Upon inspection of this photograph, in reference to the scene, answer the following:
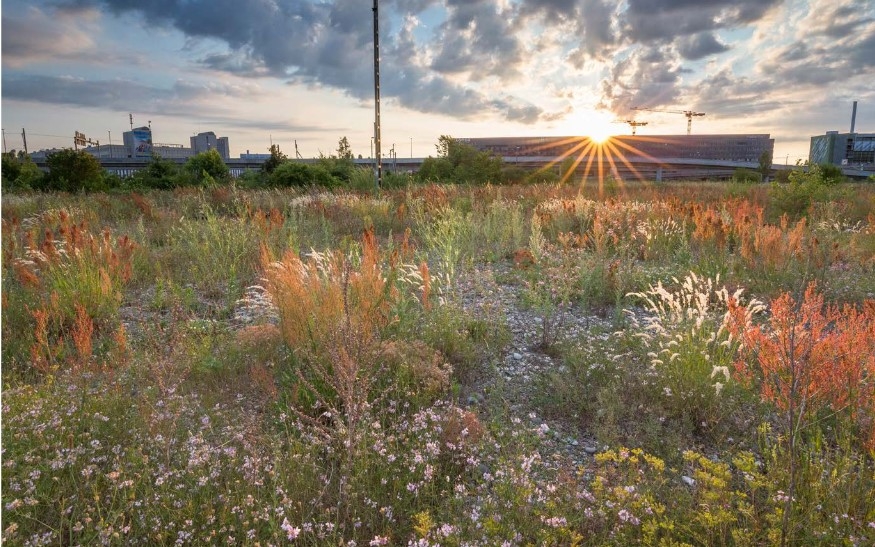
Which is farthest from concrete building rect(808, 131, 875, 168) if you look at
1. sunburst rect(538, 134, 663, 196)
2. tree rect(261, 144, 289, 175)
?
tree rect(261, 144, 289, 175)

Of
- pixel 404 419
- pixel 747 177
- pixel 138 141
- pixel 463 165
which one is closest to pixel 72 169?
pixel 463 165

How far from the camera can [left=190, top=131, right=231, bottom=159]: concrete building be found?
130 m

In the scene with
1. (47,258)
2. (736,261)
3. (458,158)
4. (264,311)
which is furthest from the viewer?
(458,158)

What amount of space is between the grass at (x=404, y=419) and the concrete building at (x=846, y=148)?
12270cm

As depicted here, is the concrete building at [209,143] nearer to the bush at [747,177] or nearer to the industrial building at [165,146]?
the industrial building at [165,146]

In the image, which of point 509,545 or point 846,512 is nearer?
point 509,545

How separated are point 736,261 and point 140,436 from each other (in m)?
7.00

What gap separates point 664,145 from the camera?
119m

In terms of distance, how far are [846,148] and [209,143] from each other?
147 meters

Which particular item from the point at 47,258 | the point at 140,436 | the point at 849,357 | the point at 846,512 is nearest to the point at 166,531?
the point at 140,436

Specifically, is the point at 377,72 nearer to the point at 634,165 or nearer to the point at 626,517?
the point at 626,517

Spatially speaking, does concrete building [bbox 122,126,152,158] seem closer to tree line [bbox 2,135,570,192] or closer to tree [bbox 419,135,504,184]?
tree line [bbox 2,135,570,192]

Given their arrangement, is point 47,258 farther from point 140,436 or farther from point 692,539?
point 692,539

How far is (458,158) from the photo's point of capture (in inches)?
1694
